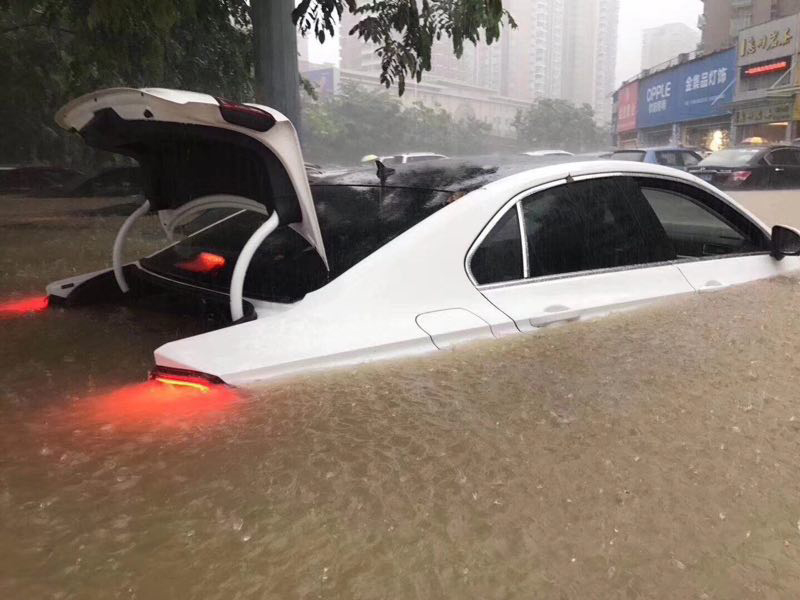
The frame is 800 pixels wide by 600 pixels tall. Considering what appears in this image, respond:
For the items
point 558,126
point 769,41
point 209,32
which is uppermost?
point 769,41

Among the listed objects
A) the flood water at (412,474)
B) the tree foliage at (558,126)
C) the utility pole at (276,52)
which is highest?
the tree foliage at (558,126)

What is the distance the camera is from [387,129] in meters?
25.2

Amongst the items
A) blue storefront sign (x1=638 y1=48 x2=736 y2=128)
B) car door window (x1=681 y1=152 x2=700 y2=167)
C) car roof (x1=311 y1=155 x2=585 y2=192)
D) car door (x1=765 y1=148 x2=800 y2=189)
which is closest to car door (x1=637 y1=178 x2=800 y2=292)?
car roof (x1=311 y1=155 x2=585 y2=192)

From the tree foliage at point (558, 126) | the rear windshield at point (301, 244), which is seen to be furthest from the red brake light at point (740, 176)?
the tree foliage at point (558, 126)

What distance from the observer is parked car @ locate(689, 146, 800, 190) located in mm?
12055

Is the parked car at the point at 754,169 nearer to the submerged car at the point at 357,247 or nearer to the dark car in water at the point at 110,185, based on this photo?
the submerged car at the point at 357,247

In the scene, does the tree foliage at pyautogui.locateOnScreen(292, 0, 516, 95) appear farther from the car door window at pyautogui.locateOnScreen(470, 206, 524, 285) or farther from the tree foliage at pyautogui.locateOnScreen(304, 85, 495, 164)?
the tree foliage at pyautogui.locateOnScreen(304, 85, 495, 164)

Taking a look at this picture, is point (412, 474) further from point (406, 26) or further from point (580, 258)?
point (406, 26)

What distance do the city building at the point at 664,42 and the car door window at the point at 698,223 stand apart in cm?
5320

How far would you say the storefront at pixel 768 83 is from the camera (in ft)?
90.9

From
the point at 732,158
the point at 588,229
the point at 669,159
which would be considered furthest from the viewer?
the point at 669,159

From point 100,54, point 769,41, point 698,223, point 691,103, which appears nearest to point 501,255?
point 698,223

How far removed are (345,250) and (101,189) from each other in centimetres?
1180

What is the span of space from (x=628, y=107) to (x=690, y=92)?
872 cm
